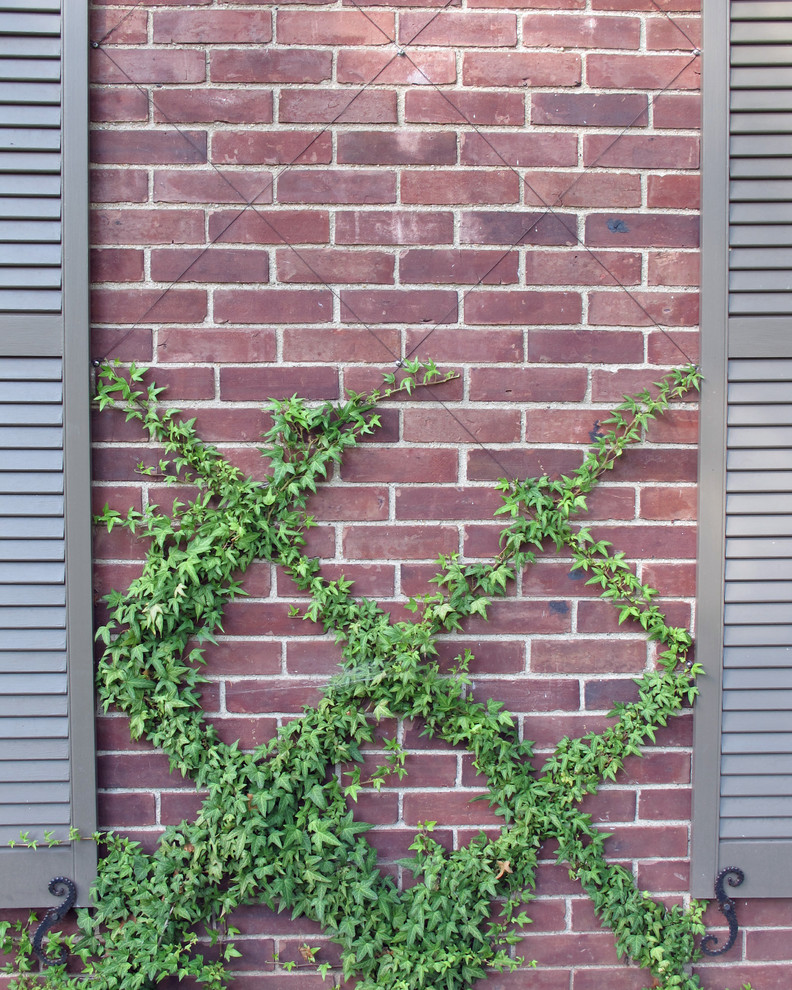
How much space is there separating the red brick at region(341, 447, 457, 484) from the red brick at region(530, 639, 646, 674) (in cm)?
49

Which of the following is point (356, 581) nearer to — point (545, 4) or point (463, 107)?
point (463, 107)

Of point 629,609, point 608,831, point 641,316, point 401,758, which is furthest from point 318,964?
point 641,316

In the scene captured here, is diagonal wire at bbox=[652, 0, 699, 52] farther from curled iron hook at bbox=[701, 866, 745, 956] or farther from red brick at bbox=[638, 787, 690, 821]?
curled iron hook at bbox=[701, 866, 745, 956]

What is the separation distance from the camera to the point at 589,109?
5.68ft

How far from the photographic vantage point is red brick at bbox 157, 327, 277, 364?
5.68 ft

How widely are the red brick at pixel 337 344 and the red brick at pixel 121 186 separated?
49 centimetres

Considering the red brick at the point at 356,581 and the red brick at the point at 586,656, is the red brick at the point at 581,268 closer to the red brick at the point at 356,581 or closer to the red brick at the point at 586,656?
the red brick at the point at 356,581

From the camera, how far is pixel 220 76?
5.57ft

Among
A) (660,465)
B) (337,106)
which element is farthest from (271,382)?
(660,465)

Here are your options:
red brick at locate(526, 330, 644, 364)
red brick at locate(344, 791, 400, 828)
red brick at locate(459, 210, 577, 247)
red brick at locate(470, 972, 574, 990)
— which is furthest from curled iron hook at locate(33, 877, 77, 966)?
red brick at locate(459, 210, 577, 247)

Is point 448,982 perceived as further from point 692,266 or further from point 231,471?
point 692,266

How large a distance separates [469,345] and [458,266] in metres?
0.19

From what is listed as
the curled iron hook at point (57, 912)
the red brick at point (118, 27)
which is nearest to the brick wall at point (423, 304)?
the red brick at point (118, 27)

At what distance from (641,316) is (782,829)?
133 cm
